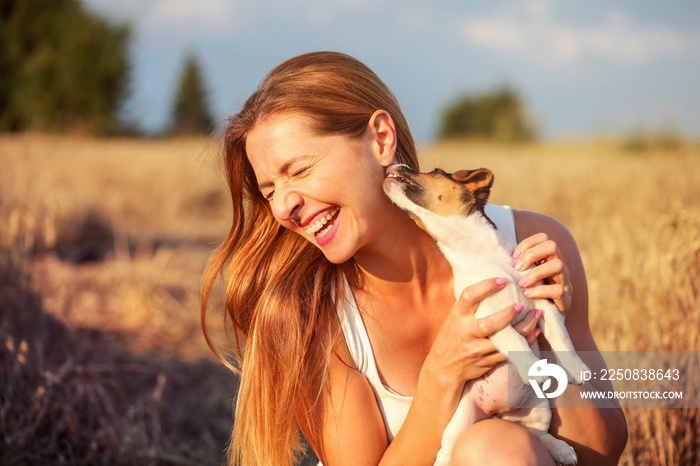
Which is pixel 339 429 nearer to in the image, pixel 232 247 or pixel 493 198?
pixel 232 247

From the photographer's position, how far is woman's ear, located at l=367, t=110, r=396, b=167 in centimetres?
195

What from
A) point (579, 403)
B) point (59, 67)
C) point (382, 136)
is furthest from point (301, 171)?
point (59, 67)

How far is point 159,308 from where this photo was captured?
19.3ft

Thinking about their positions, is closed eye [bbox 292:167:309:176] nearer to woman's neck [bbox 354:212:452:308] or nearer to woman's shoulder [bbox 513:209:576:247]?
woman's neck [bbox 354:212:452:308]

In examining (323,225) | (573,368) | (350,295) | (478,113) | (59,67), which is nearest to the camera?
(573,368)

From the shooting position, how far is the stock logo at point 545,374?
1.59 m

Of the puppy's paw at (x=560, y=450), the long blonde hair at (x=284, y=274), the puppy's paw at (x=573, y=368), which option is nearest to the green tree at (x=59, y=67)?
the long blonde hair at (x=284, y=274)

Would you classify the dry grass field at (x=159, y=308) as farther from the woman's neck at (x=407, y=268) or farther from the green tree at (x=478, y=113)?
the green tree at (x=478, y=113)

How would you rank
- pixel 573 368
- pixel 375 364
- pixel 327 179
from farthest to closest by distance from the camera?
pixel 375 364
pixel 327 179
pixel 573 368

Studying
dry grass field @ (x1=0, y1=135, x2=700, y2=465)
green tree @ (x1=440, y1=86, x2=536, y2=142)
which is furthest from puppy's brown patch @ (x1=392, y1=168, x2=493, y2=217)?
green tree @ (x1=440, y1=86, x2=536, y2=142)

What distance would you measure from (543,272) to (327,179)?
2.35 feet

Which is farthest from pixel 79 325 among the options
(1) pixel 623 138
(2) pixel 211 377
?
(1) pixel 623 138

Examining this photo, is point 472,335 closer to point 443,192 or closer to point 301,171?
point 443,192

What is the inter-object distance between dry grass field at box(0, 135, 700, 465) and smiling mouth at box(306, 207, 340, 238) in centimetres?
66
